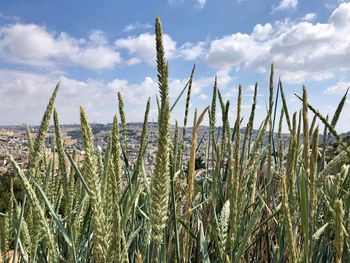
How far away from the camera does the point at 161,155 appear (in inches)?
26.4

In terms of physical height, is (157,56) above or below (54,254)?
above

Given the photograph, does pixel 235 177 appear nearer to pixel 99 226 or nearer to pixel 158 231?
pixel 158 231

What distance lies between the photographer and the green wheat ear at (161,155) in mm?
663

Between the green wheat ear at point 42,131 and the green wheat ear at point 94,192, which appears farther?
the green wheat ear at point 42,131

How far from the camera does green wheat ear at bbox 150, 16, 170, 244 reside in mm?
663

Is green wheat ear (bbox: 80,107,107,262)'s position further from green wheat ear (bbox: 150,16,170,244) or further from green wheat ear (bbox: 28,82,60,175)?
green wheat ear (bbox: 28,82,60,175)

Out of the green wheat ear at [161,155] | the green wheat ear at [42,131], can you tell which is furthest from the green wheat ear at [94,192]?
the green wheat ear at [42,131]

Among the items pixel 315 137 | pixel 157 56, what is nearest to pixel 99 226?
pixel 157 56

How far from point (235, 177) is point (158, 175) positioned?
13.2 inches

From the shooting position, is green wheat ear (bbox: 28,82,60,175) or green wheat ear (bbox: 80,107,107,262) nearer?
green wheat ear (bbox: 80,107,107,262)

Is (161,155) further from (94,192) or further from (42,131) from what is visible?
(42,131)

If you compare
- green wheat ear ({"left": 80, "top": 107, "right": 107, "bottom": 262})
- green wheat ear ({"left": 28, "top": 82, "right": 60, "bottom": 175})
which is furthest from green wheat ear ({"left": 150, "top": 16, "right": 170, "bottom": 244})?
green wheat ear ({"left": 28, "top": 82, "right": 60, "bottom": 175})

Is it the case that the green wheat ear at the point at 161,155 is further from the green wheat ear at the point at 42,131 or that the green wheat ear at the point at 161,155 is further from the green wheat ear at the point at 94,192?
the green wheat ear at the point at 42,131

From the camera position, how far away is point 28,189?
78 centimetres
